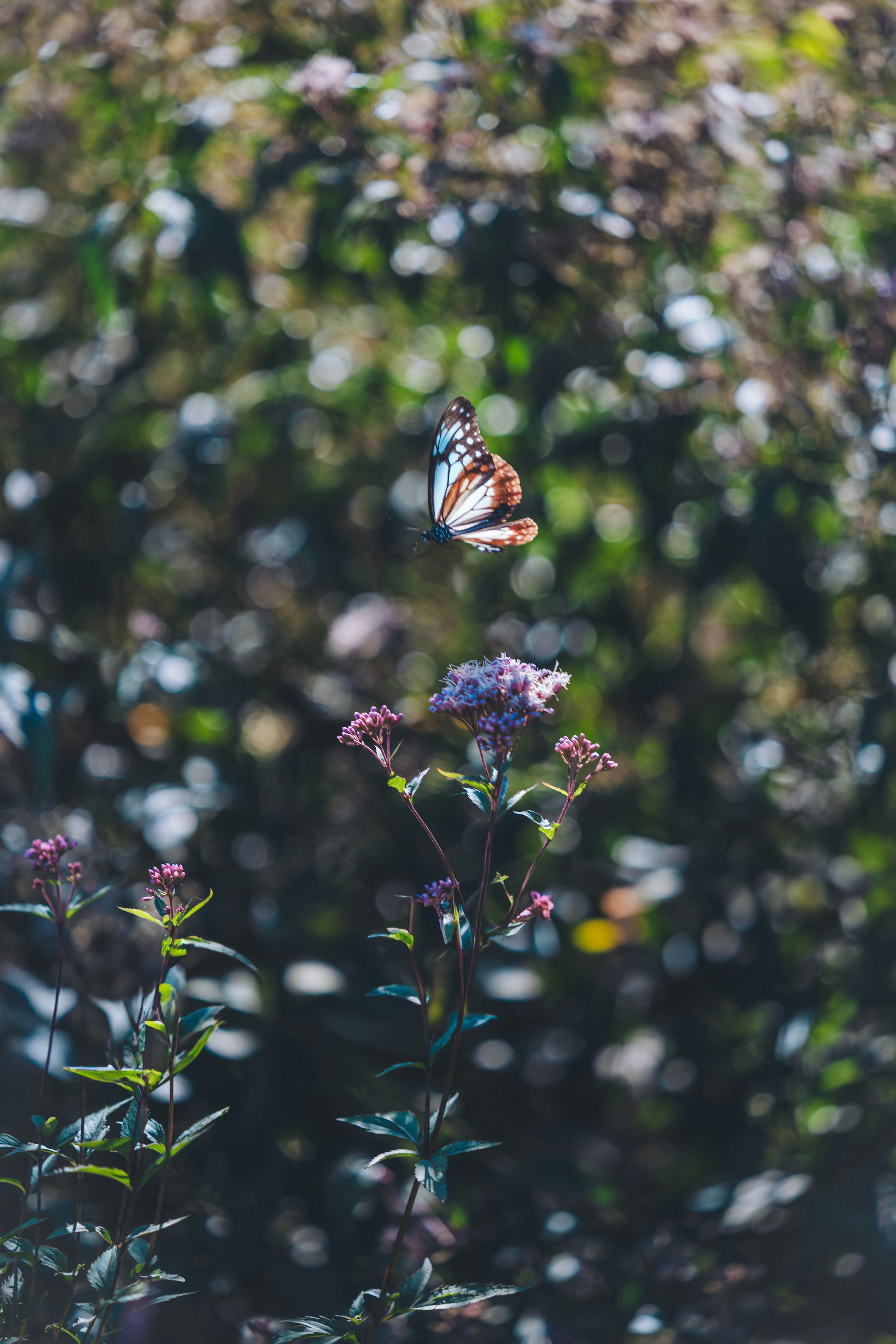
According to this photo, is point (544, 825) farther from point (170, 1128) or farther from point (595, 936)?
point (595, 936)

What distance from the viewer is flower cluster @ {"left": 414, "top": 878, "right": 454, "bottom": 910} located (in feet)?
2.12

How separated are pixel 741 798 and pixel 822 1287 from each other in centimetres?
69

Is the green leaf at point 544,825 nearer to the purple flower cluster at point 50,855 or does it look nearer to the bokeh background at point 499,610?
the purple flower cluster at point 50,855

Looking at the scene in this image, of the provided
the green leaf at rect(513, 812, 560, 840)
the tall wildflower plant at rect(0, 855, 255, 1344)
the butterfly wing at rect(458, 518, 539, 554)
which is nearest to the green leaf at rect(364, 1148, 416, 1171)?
the tall wildflower plant at rect(0, 855, 255, 1344)

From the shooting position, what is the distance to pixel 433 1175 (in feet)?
1.94

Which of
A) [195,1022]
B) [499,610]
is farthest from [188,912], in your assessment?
[499,610]

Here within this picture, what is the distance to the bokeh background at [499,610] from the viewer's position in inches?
46.8

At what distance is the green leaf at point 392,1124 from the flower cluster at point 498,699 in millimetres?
269

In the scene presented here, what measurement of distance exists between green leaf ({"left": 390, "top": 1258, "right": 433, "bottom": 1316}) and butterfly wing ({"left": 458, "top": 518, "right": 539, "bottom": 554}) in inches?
20.9

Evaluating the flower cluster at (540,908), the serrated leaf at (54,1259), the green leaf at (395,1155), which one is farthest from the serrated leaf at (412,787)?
the serrated leaf at (54,1259)

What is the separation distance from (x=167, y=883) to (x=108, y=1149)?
183mm

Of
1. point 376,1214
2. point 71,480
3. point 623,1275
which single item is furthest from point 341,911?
point 71,480

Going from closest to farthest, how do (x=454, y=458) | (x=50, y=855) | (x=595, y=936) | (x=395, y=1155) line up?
(x=395, y=1155)
(x=50, y=855)
(x=454, y=458)
(x=595, y=936)

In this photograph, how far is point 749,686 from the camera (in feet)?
5.68
